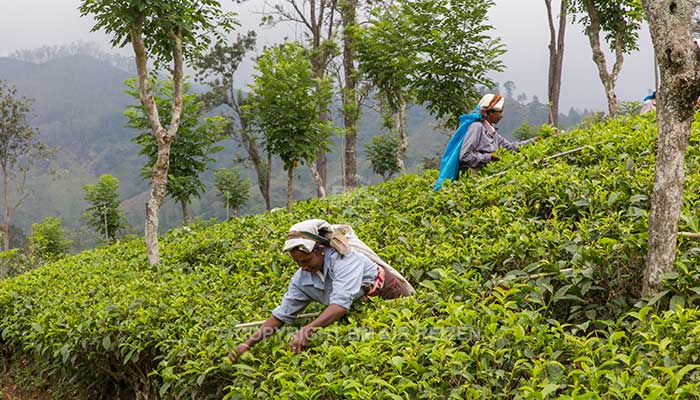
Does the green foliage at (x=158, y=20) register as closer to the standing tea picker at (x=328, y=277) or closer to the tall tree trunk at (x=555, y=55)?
the standing tea picker at (x=328, y=277)

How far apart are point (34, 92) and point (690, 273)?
21557cm

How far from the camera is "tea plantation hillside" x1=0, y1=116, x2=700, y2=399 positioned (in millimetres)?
2506

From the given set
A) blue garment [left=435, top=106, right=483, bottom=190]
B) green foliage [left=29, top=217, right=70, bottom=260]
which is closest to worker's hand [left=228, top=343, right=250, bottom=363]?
blue garment [left=435, top=106, right=483, bottom=190]

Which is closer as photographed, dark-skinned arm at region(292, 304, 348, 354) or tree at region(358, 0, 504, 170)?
dark-skinned arm at region(292, 304, 348, 354)

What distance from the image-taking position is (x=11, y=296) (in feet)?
24.1

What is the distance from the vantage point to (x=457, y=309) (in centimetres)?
303

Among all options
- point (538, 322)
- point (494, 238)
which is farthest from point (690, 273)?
point (494, 238)

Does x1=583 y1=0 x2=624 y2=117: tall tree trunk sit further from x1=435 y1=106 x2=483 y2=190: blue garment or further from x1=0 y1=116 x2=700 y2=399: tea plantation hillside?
x1=435 y1=106 x2=483 y2=190: blue garment

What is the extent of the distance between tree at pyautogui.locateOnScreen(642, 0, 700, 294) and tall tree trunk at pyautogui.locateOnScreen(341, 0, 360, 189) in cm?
1444

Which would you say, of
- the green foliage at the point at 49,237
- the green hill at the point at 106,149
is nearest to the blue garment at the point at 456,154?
the green foliage at the point at 49,237

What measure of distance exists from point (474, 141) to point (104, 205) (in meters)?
18.2

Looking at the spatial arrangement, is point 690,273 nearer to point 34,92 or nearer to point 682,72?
point 682,72

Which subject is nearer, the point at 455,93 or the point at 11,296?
the point at 11,296

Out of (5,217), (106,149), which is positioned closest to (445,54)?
(5,217)
